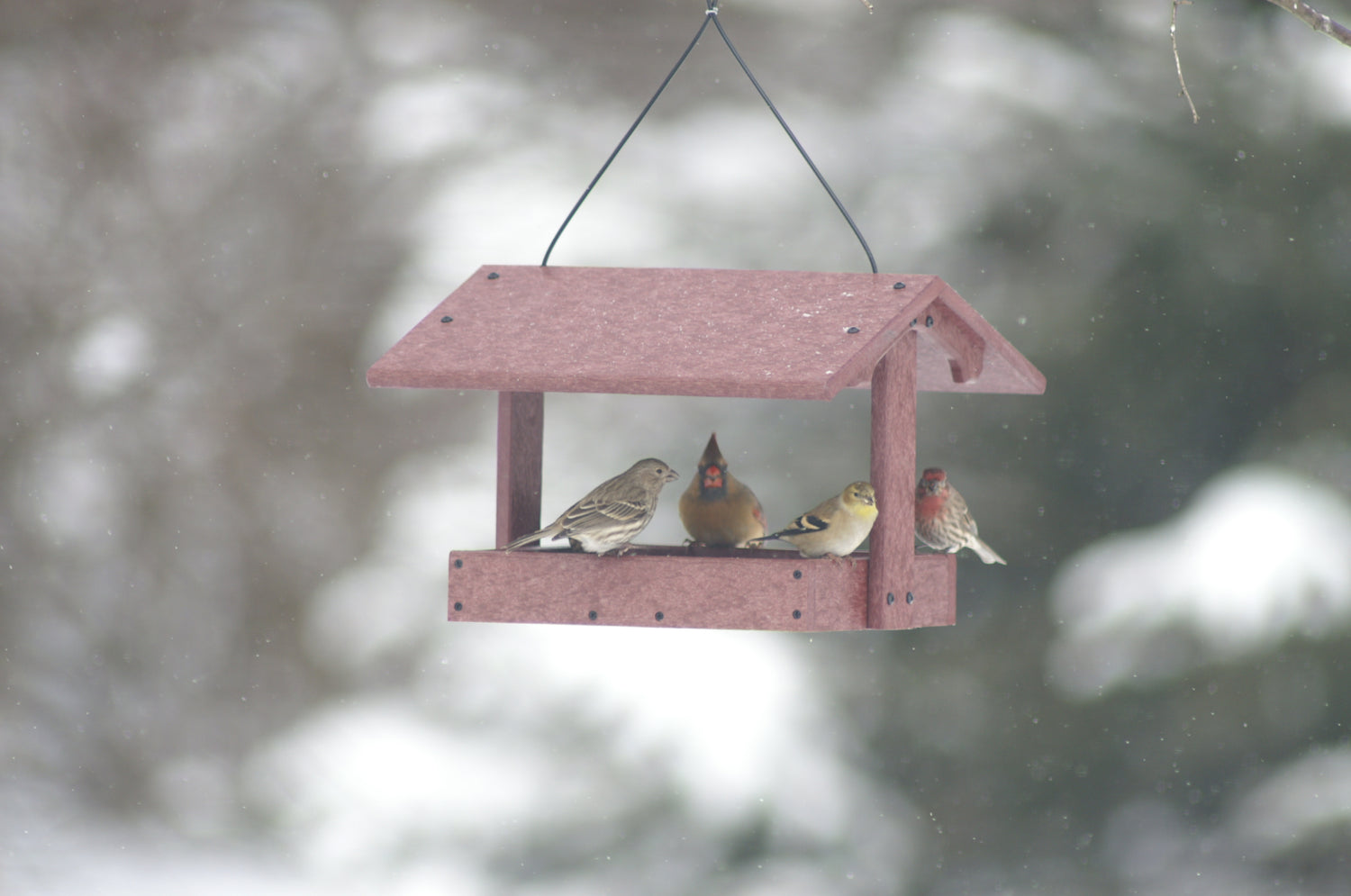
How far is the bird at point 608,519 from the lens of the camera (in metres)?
2.95

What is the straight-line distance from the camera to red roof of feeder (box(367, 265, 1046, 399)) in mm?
2662

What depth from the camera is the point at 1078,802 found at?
665cm

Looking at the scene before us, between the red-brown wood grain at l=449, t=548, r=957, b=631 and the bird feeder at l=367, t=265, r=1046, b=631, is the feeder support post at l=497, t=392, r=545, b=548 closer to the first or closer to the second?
the bird feeder at l=367, t=265, r=1046, b=631

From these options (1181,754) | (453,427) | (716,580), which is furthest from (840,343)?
(1181,754)

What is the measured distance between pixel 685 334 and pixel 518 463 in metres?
0.68

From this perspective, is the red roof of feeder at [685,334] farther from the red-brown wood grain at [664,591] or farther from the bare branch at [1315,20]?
the bare branch at [1315,20]

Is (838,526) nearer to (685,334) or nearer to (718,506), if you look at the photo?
(718,506)

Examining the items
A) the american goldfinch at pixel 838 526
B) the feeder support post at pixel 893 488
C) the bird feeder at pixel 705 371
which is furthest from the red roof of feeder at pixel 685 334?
the american goldfinch at pixel 838 526

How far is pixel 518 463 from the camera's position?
11.0ft

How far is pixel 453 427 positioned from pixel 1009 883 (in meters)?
3.35

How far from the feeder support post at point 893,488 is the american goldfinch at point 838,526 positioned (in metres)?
0.05

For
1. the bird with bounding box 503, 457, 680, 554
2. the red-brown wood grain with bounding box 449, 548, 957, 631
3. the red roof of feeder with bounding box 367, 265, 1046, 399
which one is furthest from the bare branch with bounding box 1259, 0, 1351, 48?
the bird with bounding box 503, 457, 680, 554

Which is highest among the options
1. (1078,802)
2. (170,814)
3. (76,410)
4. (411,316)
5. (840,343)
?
(840,343)

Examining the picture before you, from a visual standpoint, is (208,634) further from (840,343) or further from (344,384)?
(840,343)
